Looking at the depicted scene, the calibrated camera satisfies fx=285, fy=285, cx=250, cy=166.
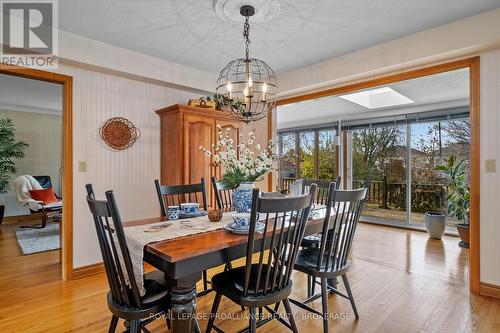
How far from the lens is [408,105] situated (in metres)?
5.28

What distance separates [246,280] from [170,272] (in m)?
0.41

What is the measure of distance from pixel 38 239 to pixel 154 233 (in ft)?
12.7

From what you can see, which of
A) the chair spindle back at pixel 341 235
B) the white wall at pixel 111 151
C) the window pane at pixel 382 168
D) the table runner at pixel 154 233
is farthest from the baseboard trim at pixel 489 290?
the white wall at pixel 111 151

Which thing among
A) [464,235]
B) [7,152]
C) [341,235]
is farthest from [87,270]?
[464,235]

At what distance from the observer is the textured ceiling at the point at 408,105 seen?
12.9 ft

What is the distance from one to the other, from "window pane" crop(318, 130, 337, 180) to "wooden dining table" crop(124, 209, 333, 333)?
5291 mm

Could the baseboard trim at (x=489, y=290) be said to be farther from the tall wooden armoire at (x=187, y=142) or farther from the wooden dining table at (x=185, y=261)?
the tall wooden armoire at (x=187, y=142)

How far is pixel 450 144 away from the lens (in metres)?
5.12

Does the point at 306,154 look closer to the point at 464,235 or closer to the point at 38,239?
the point at 464,235

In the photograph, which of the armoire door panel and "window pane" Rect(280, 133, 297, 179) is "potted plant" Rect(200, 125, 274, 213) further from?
"window pane" Rect(280, 133, 297, 179)

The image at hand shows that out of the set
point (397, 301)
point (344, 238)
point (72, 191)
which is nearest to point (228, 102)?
point (344, 238)

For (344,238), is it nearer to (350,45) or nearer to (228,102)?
(228,102)
